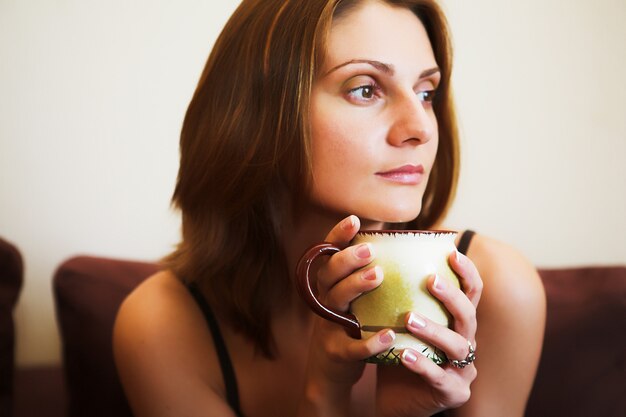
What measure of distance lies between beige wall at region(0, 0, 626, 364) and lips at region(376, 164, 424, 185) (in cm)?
77

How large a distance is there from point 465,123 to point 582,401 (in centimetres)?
79

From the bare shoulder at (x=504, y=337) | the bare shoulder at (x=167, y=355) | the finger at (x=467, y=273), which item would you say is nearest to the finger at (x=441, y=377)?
the finger at (x=467, y=273)

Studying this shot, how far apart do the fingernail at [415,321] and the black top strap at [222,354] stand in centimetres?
58

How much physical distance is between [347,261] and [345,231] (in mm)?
52

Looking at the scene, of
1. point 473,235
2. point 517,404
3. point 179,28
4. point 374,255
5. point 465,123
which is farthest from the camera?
point 465,123

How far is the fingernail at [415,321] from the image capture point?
2.39ft

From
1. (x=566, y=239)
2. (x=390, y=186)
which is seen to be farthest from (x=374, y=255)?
(x=566, y=239)

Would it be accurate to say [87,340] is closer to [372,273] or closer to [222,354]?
[222,354]

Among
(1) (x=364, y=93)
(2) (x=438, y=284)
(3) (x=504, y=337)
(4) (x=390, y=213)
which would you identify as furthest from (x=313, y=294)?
(3) (x=504, y=337)

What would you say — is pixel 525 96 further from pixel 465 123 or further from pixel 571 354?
pixel 571 354

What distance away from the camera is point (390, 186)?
0.97m

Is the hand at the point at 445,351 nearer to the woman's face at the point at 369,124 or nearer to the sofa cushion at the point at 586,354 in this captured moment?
the woman's face at the point at 369,124

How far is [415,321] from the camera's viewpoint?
2.40ft

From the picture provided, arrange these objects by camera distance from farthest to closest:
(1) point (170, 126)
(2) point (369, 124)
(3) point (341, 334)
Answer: (1) point (170, 126), (2) point (369, 124), (3) point (341, 334)
